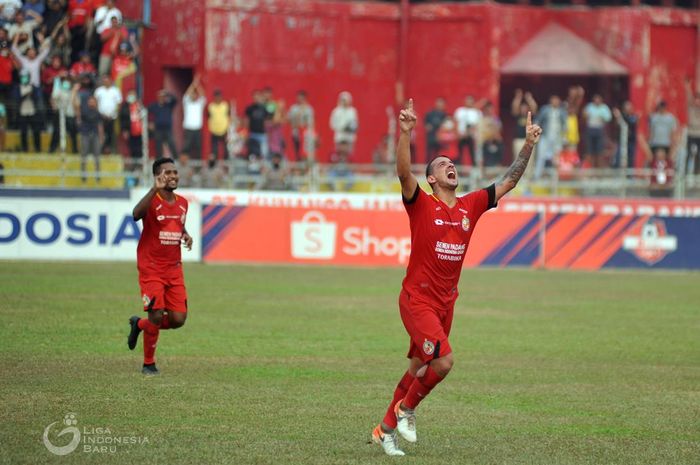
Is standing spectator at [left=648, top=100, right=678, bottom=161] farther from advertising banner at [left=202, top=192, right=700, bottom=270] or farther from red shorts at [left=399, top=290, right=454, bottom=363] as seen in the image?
red shorts at [left=399, top=290, right=454, bottom=363]

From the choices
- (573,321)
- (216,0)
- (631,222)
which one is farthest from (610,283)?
(216,0)

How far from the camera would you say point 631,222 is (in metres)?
28.3

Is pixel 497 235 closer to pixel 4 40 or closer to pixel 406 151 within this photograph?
pixel 4 40

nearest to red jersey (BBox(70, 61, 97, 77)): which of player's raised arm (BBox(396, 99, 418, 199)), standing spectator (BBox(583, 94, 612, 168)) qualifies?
standing spectator (BBox(583, 94, 612, 168))

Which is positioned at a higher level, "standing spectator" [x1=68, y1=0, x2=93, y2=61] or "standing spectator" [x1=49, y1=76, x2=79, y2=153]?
"standing spectator" [x1=68, y1=0, x2=93, y2=61]

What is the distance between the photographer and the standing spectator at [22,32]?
28062 mm

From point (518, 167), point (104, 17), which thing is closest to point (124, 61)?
point (104, 17)

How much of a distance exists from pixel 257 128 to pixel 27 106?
205 inches

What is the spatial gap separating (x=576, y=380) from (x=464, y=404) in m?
2.07

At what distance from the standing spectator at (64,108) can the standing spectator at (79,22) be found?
6.23ft

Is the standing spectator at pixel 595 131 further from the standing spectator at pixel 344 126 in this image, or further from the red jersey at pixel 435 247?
the red jersey at pixel 435 247

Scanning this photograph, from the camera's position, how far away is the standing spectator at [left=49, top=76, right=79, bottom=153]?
27.8 metres

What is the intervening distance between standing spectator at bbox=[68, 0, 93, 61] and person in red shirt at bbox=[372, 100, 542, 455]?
20.7 meters

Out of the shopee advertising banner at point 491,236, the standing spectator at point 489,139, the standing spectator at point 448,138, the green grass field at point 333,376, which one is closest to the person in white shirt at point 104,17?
the shopee advertising banner at point 491,236
